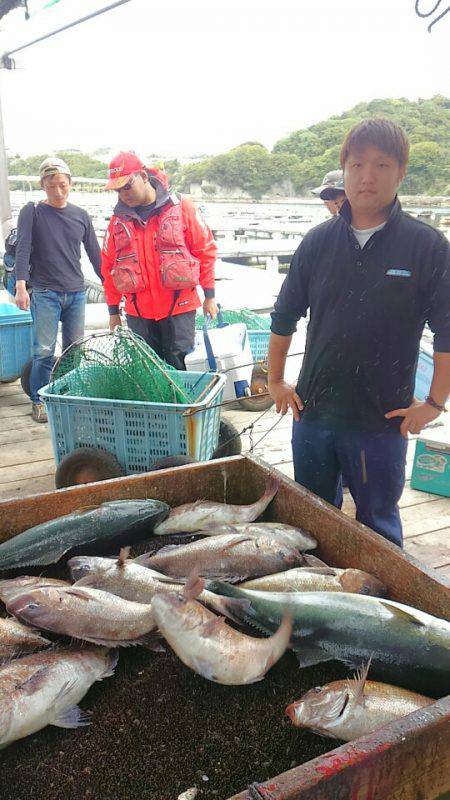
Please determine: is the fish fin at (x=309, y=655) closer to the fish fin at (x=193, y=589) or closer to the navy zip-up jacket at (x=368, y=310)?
the fish fin at (x=193, y=589)

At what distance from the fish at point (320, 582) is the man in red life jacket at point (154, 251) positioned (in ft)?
8.94

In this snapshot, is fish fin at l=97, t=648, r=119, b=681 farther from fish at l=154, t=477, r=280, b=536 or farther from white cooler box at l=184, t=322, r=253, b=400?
white cooler box at l=184, t=322, r=253, b=400

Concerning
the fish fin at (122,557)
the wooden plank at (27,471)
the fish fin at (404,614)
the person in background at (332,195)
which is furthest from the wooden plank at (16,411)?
the fish fin at (404,614)

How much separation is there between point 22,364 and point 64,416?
296cm

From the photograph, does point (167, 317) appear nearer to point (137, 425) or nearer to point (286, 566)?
point (137, 425)

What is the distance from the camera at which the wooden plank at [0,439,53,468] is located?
477 cm

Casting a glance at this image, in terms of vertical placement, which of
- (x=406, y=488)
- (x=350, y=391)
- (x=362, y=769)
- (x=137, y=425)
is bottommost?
(x=406, y=488)

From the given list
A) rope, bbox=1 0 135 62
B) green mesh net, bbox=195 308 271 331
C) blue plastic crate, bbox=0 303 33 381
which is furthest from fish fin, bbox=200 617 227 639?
rope, bbox=1 0 135 62

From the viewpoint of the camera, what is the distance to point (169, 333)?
14.8 feet

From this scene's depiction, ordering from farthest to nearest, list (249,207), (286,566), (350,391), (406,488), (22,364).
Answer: (249,207), (22,364), (406,488), (350,391), (286,566)

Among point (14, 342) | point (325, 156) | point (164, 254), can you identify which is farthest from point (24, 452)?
point (325, 156)

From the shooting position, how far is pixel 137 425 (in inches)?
143

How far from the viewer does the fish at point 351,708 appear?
1.38 m

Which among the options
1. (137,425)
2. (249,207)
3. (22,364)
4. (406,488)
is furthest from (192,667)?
(249,207)
